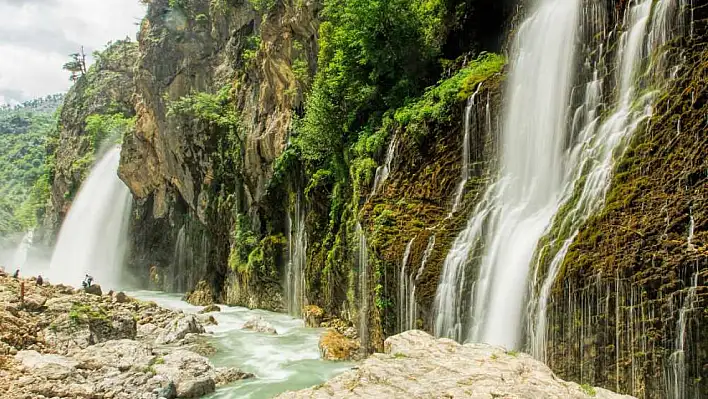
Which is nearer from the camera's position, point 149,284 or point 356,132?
point 356,132

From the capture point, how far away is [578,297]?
873 cm

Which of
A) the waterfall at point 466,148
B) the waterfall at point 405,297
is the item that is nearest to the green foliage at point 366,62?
the waterfall at point 466,148

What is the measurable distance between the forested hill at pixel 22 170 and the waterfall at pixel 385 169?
5135cm

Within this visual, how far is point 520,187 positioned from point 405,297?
11.6ft

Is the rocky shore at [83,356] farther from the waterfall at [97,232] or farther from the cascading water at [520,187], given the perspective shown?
the waterfall at [97,232]

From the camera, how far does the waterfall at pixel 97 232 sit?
40.3 meters

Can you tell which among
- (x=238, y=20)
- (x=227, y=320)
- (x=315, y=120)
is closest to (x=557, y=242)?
(x=315, y=120)

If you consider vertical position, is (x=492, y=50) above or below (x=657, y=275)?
above

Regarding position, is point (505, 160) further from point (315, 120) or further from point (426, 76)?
point (315, 120)

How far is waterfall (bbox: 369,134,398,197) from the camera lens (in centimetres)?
1538

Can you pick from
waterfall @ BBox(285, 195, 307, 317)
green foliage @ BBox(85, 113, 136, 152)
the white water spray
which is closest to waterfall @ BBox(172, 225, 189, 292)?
waterfall @ BBox(285, 195, 307, 317)

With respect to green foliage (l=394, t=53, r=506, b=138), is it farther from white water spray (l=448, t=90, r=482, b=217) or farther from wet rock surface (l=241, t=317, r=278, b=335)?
wet rock surface (l=241, t=317, r=278, b=335)

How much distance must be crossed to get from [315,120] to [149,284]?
79.9ft

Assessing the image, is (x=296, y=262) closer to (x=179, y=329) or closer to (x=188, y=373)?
(x=179, y=329)
